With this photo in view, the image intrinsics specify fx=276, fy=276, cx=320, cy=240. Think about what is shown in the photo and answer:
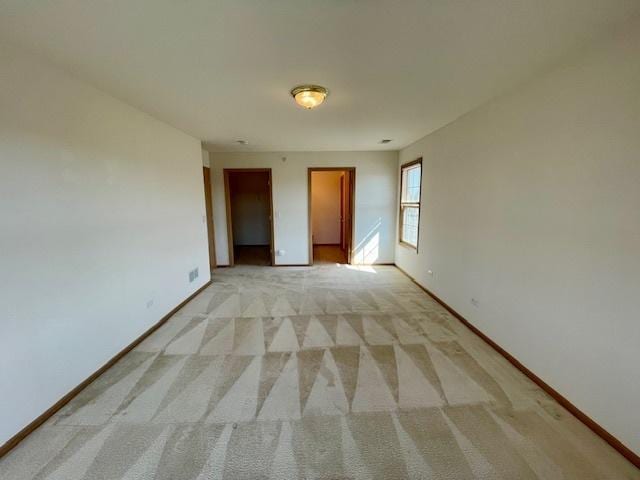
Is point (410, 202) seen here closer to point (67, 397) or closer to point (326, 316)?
point (326, 316)

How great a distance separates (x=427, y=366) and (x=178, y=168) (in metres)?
3.68

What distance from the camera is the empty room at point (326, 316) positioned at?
Answer: 4.84 ft

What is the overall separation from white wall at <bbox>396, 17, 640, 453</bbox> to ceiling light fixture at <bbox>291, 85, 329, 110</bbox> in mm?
1625

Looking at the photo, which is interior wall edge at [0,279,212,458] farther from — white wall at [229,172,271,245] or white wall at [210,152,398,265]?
white wall at [229,172,271,245]

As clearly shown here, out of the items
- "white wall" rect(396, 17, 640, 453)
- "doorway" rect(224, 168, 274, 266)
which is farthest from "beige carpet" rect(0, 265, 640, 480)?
"doorway" rect(224, 168, 274, 266)

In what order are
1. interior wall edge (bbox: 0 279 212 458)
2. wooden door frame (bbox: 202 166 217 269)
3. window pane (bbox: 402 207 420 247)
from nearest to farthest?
interior wall edge (bbox: 0 279 212 458) → window pane (bbox: 402 207 420 247) → wooden door frame (bbox: 202 166 217 269)

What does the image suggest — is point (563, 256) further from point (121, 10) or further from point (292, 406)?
point (121, 10)

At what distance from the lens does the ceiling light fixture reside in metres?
2.24

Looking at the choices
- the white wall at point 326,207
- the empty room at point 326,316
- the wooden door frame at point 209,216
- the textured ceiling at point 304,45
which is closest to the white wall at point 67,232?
the empty room at point 326,316

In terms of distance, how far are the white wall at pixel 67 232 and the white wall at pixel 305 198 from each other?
243 centimetres

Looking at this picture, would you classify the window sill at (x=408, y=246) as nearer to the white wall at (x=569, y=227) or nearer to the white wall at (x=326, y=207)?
the white wall at (x=569, y=227)

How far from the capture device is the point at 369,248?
5.78 metres

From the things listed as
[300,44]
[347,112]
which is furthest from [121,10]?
[347,112]

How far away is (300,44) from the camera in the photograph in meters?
1.66
